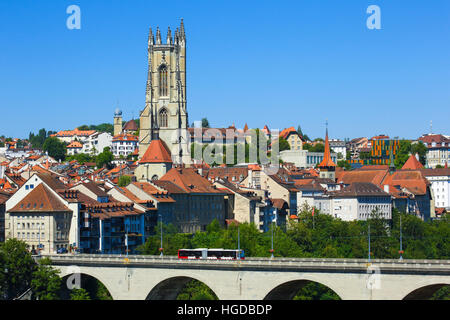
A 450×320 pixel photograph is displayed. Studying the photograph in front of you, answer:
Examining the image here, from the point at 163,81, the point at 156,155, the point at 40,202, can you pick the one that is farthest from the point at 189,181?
the point at 163,81

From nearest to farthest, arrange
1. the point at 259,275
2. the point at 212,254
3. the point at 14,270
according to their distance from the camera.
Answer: the point at 259,275, the point at 14,270, the point at 212,254

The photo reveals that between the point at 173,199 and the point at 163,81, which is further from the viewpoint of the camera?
the point at 163,81

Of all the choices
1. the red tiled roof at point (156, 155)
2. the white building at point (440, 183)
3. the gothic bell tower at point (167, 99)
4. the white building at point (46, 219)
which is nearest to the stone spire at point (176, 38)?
the gothic bell tower at point (167, 99)

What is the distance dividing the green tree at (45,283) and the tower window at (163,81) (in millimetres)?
80423

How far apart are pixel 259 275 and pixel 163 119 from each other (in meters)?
85.3

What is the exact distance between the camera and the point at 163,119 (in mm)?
162750

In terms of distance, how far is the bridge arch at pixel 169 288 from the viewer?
8356cm

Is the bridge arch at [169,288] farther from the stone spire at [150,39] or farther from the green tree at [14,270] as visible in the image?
the stone spire at [150,39]

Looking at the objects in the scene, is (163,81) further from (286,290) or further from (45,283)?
(286,290)

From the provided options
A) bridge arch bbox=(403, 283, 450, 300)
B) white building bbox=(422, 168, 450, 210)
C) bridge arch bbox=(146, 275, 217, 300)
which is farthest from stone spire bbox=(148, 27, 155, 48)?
bridge arch bbox=(403, 283, 450, 300)

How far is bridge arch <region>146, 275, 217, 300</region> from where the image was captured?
83562 mm

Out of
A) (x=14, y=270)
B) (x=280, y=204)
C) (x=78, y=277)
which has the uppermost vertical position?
(x=280, y=204)
